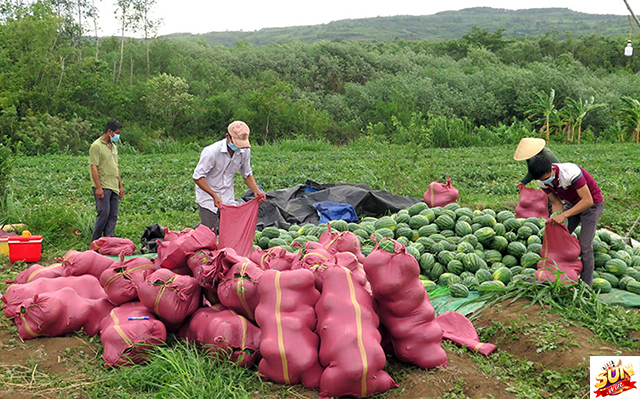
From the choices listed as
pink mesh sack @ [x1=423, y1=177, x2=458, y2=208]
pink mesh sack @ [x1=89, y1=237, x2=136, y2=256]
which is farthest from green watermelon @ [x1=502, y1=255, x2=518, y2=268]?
pink mesh sack @ [x1=89, y1=237, x2=136, y2=256]

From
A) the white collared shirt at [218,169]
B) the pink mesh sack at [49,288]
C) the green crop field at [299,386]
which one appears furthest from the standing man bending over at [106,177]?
the pink mesh sack at [49,288]

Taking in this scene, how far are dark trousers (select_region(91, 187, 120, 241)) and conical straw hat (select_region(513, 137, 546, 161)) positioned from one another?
5.16 meters

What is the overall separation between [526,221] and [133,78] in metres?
36.5

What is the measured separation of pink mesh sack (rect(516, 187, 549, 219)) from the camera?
7227 millimetres

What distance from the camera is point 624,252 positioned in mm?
6340

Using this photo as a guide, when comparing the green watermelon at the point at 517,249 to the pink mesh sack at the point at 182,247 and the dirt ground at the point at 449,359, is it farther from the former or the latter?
the pink mesh sack at the point at 182,247

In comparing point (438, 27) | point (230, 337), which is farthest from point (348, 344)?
point (438, 27)

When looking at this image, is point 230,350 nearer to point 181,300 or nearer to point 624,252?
point 181,300

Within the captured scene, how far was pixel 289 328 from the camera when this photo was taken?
3.77 metres

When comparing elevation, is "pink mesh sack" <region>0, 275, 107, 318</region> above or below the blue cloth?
above

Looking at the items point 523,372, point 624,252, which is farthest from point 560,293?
point 624,252

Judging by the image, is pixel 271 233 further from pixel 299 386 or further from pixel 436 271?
pixel 299 386

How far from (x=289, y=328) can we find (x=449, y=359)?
129cm

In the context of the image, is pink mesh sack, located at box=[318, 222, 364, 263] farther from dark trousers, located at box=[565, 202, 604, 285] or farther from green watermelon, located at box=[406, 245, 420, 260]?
dark trousers, located at box=[565, 202, 604, 285]
